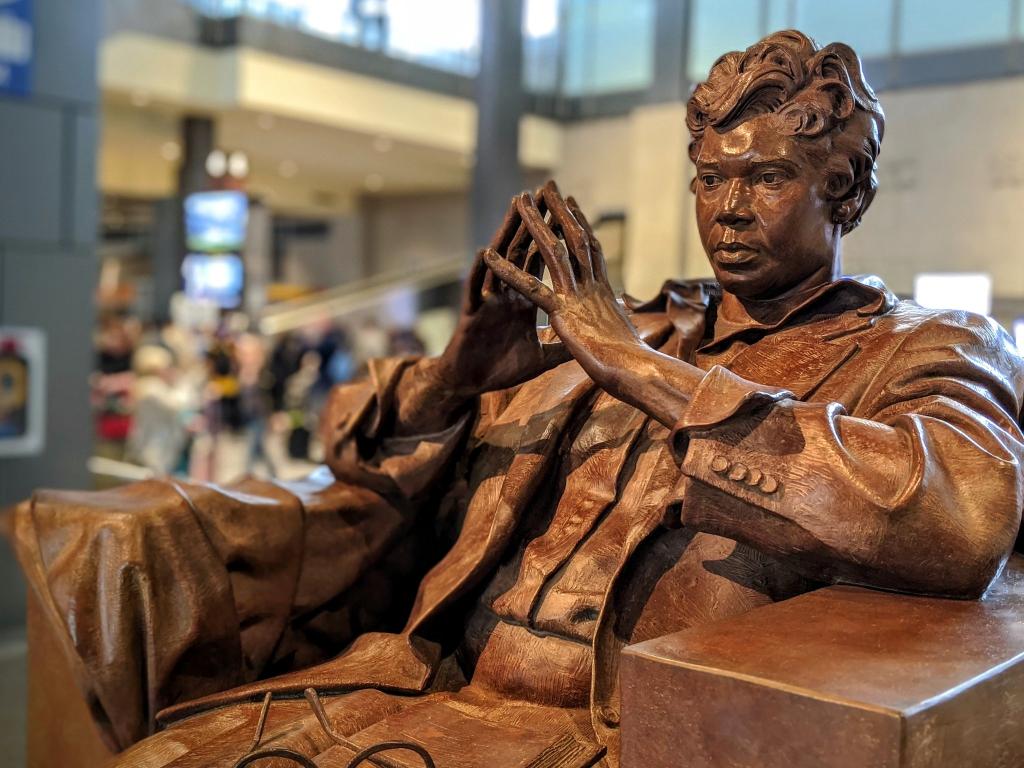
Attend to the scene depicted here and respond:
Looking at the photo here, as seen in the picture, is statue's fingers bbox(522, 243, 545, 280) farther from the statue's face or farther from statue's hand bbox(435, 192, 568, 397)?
the statue's face

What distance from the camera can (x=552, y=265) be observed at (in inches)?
72.8

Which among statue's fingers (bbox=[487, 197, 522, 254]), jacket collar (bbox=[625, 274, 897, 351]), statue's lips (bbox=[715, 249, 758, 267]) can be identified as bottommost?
jacket collar (bbox=[625, 274, 897, 351])

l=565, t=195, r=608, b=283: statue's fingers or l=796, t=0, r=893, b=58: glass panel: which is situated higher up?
l=796, t=0, r=893, b=58: glass panel

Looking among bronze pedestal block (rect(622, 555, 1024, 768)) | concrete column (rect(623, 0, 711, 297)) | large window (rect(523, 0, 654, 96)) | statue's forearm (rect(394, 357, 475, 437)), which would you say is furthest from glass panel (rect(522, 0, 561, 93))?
bronze pedestal block (rect(622, 555, 1024, 768))

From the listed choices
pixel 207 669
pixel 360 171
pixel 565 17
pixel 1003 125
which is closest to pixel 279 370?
pixel 565 17

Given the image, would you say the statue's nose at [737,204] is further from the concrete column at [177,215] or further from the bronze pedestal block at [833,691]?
the concrete column at [177,215]

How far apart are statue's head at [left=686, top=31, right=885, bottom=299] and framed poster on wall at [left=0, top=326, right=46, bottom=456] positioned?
4217mm

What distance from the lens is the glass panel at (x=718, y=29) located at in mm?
4254

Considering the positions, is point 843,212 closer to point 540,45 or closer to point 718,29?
point 718,29

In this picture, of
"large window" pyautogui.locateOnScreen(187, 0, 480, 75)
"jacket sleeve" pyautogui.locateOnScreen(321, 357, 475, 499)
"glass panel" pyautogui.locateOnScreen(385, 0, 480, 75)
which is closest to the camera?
"jacket sleeve" pyautogui.locateOnScreen(321, 357, 475, 499)

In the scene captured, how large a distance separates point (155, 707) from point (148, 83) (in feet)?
31.5

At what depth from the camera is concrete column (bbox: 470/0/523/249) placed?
6.81m

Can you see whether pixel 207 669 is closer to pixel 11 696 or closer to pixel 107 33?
pixel 11 696

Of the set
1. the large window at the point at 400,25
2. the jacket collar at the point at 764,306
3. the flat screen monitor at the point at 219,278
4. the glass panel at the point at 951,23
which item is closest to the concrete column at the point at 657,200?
the glass panel at the point at 951,23
